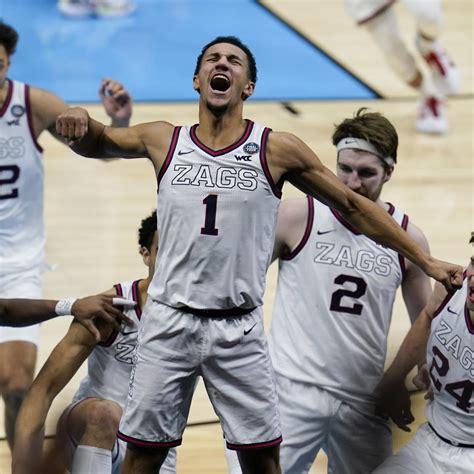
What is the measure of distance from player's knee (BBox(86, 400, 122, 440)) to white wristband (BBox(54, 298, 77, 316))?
0.36 metres

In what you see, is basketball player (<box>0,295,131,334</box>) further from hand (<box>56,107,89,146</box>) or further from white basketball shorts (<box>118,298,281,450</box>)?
hand (<box>56,107,89,146</box>)

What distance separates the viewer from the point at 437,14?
9.77 m

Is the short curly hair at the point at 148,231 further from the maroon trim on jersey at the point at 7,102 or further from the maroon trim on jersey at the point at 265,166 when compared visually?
the maroon trim on jersey at the point at 7,102

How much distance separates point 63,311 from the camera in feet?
15.4

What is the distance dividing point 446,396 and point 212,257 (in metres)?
1.35

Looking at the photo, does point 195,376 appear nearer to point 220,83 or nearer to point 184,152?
point 184,152

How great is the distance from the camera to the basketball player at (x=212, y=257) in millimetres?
3846

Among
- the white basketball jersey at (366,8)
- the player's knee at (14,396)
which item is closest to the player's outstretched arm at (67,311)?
the player's knee at (14,396)

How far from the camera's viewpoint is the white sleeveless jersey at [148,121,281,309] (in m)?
3.83

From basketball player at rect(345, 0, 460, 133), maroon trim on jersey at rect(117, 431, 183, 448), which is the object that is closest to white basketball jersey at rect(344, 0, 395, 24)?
basketball player at rect(345, 0, 460, 133)

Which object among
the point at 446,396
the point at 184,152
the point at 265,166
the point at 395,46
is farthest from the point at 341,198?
the point at 395,46

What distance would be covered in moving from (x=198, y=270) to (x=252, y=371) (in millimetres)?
370

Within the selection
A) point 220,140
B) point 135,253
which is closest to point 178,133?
point 220,140

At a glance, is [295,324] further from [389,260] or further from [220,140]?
[220,140]
